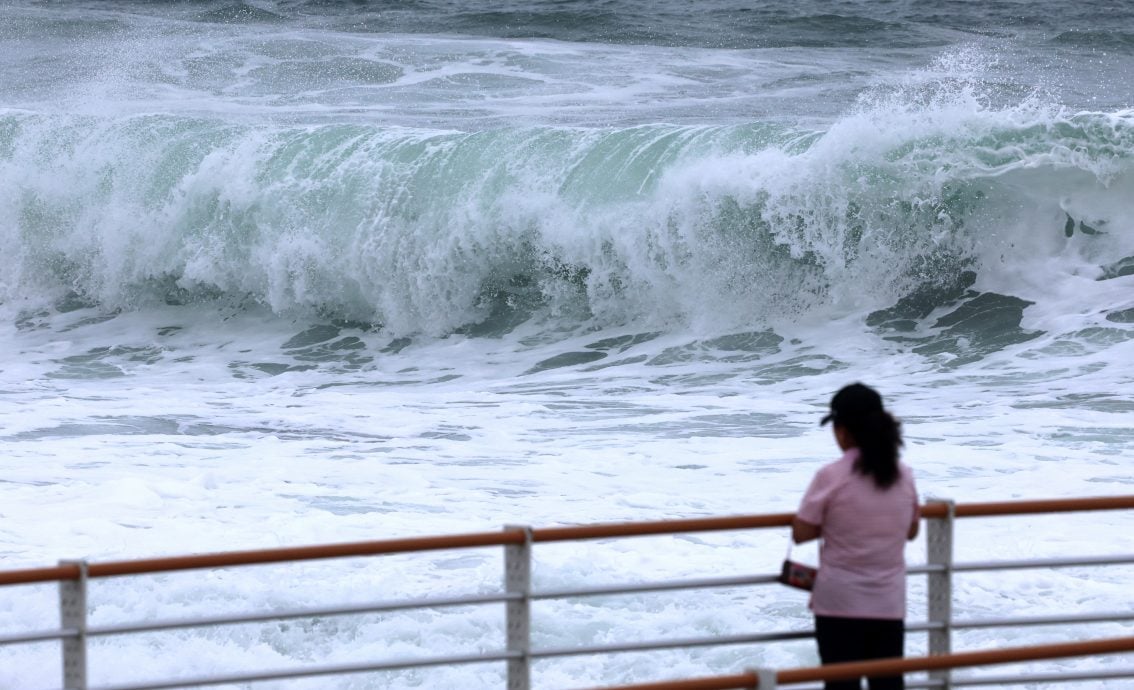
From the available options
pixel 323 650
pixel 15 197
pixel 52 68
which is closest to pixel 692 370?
pixel 323 650

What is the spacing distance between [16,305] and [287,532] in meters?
10.6

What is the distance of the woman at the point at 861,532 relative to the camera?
3.41m

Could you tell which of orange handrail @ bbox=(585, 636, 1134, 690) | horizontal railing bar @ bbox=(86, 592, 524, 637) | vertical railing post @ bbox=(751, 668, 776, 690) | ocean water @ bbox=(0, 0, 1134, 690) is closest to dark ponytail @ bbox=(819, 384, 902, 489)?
orange handrail @ bbox=(585, 636, 1134, 690)

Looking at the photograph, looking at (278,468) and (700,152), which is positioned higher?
(700,152)

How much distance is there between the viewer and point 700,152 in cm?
1535

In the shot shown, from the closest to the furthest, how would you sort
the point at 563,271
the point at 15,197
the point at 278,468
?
the point at 278,468, the point at 563,271, the point at 15,197

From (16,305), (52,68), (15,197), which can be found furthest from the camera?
(52,68)

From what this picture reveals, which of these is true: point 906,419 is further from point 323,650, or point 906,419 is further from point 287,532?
point 323,650

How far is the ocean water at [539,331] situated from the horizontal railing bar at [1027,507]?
6.42 feet

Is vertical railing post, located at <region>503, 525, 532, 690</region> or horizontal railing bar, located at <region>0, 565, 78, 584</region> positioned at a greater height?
horizontal railing bar, located at <region>0, 565, 78, 584</region>

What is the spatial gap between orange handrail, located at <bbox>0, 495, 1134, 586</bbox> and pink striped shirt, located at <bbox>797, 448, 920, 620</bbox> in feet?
0.24

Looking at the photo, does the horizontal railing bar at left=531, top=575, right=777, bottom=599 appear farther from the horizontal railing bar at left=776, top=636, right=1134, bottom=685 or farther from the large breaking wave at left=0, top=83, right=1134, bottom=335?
the large breaking wave at left=0, top=83, right=1134, bottom=335

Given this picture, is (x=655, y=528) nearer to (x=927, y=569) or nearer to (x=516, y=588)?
(x=516, y=588)

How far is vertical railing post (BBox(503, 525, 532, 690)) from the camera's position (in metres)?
3.31
